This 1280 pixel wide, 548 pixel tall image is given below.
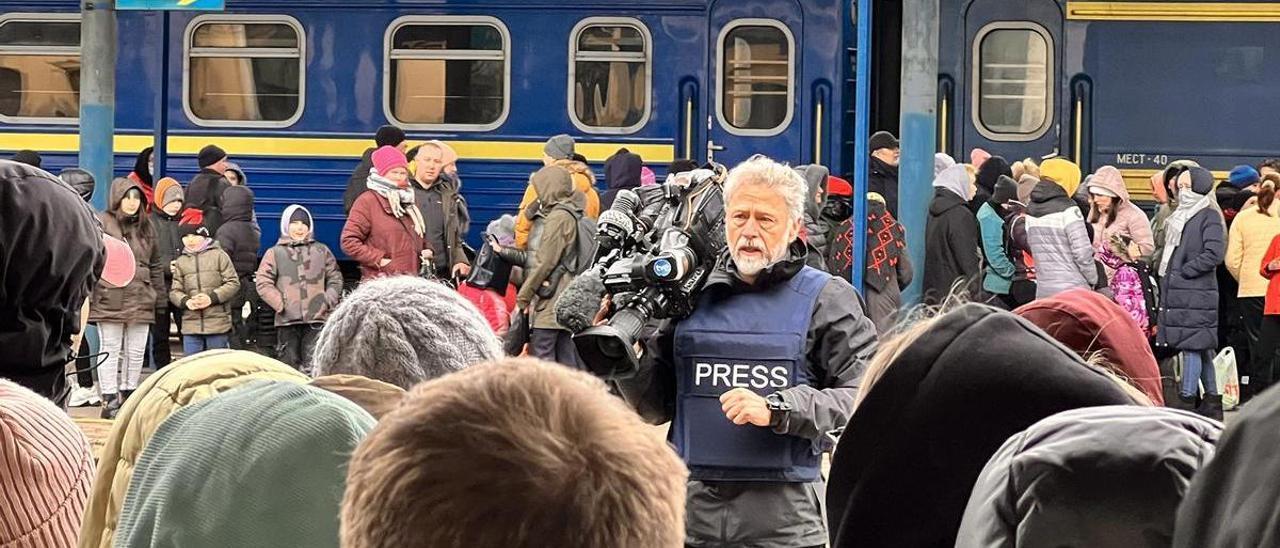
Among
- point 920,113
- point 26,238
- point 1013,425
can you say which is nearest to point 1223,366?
point 920,113

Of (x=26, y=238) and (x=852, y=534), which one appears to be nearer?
(x=852, y=534)

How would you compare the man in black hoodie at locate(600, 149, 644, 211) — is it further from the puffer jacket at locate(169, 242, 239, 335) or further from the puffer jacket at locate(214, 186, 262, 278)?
the puffer jacket at locate(169, 242, 239, 335)

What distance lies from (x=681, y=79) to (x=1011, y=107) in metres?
2.56

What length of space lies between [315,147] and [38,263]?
396 inches

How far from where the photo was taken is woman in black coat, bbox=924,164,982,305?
35.4 ft

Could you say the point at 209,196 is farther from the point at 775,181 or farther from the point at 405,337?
the point at 405,337

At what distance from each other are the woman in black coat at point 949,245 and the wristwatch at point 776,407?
6736mm

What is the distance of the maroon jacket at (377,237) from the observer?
1103cm

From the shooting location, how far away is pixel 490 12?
13.5 meters

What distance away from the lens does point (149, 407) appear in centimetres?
228

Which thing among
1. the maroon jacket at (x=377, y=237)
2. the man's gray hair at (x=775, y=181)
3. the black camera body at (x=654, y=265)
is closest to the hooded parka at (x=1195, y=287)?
the maroon jacket at (x=377, y=237)

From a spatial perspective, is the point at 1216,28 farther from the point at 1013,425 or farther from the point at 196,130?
the point at 1013,425

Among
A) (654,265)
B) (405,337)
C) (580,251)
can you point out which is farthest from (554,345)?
(405,337)

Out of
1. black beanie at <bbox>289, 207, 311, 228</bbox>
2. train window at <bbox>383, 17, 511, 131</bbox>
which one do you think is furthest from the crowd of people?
train window at <bbox>383, 17, 511, 131</bbox>
